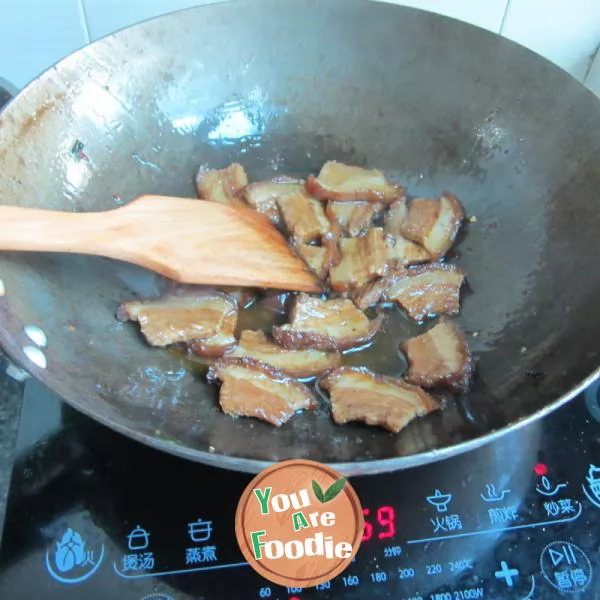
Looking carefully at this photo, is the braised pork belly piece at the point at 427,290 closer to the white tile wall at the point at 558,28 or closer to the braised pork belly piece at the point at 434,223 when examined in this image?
the braised pork belly piece at the point at 434,223

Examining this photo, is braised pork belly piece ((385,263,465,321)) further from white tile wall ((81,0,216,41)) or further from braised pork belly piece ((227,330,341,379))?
white tile wall ((81,0,216,41))

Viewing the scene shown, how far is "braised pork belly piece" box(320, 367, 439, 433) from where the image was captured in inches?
32.4

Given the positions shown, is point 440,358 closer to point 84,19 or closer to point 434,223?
point 434,223

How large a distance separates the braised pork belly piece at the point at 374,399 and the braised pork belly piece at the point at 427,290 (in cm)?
17

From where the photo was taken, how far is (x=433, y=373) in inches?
35.7

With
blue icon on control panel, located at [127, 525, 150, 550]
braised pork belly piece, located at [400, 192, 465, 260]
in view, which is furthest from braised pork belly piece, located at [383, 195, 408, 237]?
blue icon on control panel, located at [127, 525, 150, 550]

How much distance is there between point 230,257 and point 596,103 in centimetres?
62

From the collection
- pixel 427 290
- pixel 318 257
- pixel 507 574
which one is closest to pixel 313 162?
pixel 318 257

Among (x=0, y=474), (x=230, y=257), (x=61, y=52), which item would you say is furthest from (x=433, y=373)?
(x=61, y=52)

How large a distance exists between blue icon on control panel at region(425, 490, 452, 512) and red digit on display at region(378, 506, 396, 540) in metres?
0.05

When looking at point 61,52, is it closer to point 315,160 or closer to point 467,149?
point 315,160

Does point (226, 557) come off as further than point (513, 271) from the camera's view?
No

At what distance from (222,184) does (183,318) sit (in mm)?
308

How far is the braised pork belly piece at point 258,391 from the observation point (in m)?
0.85
